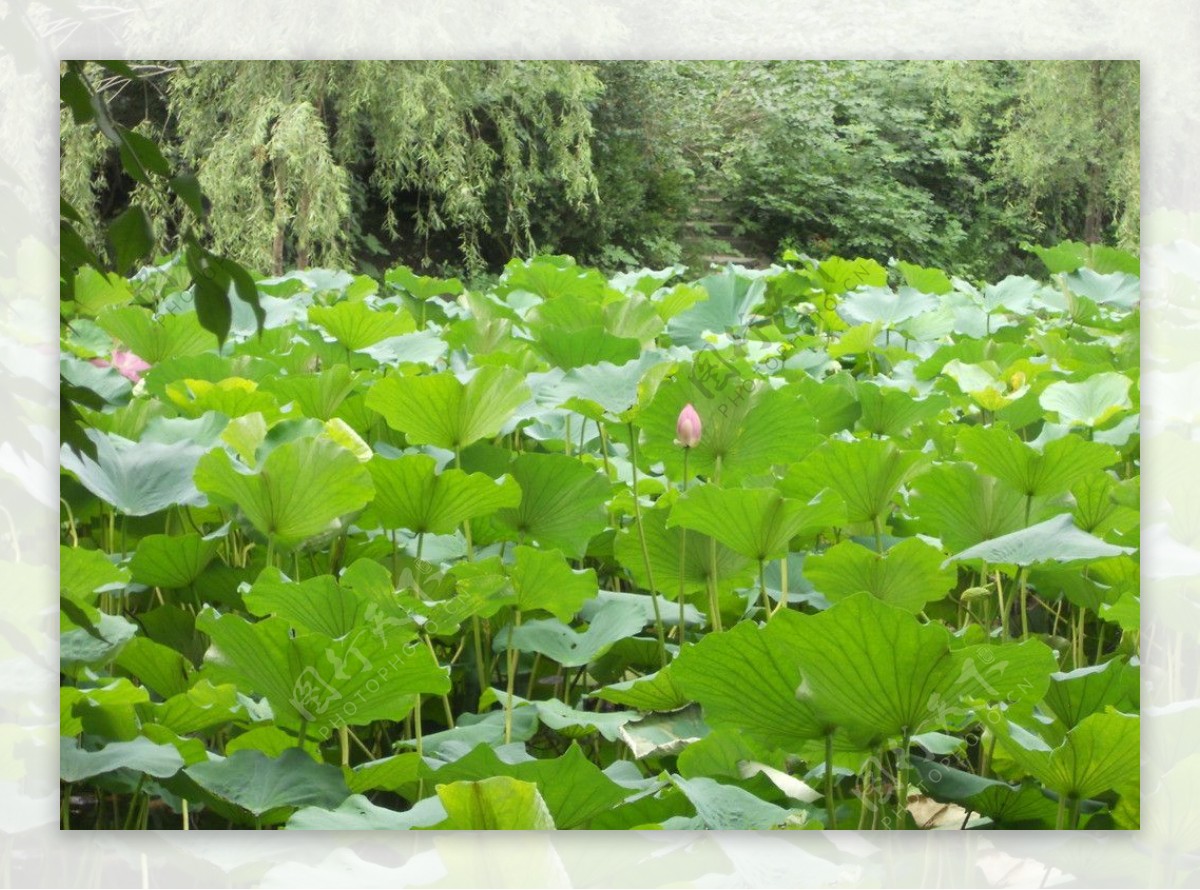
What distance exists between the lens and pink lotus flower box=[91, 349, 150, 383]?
152 centimetres

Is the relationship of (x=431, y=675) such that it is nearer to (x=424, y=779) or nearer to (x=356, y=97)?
(x=424, y=779)

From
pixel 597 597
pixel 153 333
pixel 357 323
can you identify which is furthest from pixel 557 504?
pixel 153 333

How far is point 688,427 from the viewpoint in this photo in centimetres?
111

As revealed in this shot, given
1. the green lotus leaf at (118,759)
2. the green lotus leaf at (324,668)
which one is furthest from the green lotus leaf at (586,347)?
the green lotus leaf at (118,759)

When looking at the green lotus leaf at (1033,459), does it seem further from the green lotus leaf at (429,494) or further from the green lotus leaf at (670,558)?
the green lotus leaf at (429,494)

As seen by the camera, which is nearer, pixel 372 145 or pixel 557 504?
pixel 557 504

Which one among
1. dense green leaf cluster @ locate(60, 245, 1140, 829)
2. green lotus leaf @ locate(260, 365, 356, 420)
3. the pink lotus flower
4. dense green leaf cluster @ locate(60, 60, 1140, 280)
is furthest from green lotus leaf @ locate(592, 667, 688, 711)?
the pink lotus flower

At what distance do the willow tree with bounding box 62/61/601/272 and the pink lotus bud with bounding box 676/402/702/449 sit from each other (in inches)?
16.4

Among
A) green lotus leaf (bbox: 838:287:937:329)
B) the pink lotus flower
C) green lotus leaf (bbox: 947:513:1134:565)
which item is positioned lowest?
green lotus leaf (bbox: 947:513:1134:565)

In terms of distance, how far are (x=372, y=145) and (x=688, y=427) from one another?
0.56 meters

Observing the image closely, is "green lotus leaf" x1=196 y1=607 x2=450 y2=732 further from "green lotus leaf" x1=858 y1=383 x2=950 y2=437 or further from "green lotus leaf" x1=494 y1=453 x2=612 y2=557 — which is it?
"green lotus leaf" x1=858 y1=383 x2=950 y2=437

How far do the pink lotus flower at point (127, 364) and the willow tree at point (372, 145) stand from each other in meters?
0.18

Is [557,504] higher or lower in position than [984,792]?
higher

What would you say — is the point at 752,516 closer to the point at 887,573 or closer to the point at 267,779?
the point at 887,573
